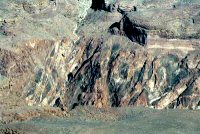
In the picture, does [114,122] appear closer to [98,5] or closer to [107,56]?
[107,56]

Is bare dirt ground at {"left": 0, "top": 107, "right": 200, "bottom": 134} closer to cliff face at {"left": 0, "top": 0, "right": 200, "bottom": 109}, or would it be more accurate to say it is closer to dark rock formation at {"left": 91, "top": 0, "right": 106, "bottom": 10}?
cliff face at {"left": 0, "top": 0, "right": 200, "bottom": 109}

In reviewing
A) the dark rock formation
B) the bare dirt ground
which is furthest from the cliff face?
the bare dirt ground

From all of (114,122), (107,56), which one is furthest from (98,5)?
(114,122)

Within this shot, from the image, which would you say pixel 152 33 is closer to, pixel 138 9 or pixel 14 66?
pixel 138 9

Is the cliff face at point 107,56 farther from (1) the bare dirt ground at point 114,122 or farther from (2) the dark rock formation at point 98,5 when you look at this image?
(1) the bare dirt ground at point 114,122

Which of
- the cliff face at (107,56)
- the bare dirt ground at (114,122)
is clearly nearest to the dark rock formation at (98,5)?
the cliff face at (107,56)

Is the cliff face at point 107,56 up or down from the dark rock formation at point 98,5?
down

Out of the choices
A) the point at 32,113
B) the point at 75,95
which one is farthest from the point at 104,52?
the point at 32,113

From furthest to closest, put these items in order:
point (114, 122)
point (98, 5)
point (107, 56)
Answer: point (98, 5) → point (107, 56) → point (114, 122)
